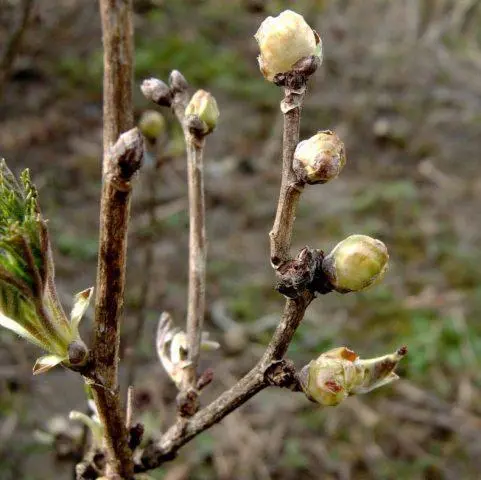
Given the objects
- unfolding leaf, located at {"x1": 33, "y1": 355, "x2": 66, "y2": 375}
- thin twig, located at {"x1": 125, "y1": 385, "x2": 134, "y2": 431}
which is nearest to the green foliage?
unfolding leaf, located at {"x1": 33, "y1": 355, "x2": 66, "y2": 375}

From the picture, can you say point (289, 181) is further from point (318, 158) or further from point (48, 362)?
point (48, 362)

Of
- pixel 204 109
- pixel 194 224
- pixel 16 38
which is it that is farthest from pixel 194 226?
pixel 16 38

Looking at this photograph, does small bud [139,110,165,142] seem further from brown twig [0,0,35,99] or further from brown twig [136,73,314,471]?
brown twig [136,73,314,471]

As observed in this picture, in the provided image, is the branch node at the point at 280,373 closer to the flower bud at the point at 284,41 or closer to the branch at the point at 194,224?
the branch at the point at 194,224

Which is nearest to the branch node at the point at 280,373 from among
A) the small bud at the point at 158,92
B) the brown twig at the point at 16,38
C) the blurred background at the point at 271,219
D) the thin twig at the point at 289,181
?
the thin twig at the point at 289,181

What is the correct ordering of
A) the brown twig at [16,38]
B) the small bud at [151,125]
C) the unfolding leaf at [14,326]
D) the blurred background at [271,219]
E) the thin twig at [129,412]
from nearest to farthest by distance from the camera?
1. the unfolding leaf at [14,326]
2. the thin twig at [129,412]
3. the small bud at [151,125]
4. the brown twig at [16,38]
5. the blurred background at [271,219]
